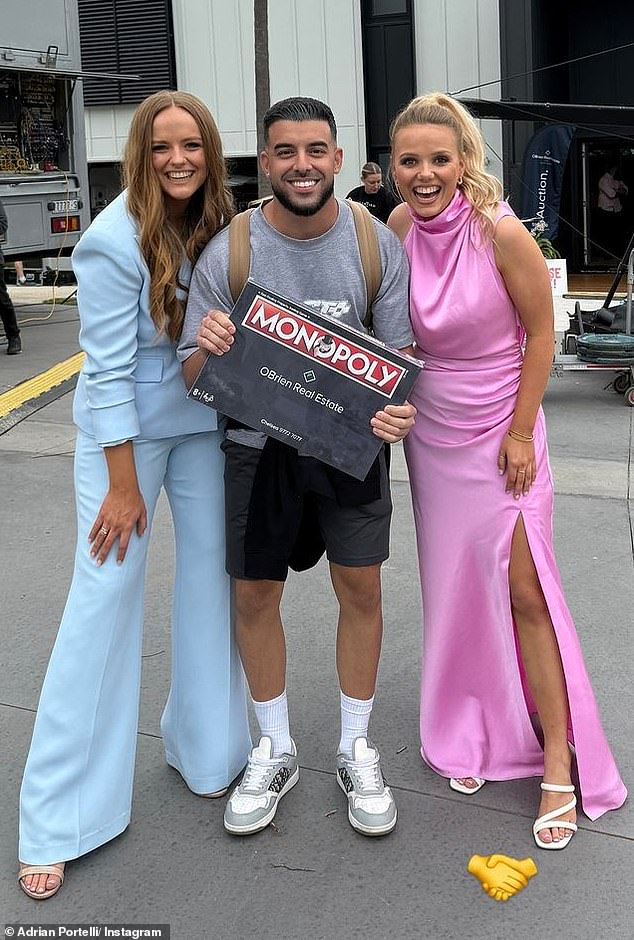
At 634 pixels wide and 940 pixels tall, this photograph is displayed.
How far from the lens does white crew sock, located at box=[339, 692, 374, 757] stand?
3158mm

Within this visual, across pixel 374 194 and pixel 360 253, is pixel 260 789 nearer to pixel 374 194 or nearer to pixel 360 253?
pixel 360 253

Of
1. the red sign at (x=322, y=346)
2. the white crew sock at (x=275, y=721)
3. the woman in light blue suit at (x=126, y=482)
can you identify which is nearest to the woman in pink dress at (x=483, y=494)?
the red sign at (x=322, y=346)

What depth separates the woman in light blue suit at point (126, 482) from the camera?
273 centimetres

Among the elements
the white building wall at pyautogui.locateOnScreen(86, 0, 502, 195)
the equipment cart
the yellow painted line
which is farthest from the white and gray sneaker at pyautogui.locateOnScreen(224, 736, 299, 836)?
the white building wall at pyautogui.locateOnScreen(86, 0, 502, 195)

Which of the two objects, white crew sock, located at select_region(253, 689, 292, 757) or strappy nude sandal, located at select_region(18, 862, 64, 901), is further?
white crew sock, located at select_region(253, 689, 292, 757)

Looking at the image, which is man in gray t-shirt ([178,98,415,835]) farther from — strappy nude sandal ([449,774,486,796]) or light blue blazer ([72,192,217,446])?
strappy nude sandal ([449,774,486,796])

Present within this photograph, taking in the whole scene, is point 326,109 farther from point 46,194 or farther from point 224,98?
point 224,98

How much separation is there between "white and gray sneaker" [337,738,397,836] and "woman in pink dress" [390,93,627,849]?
275 millimetres

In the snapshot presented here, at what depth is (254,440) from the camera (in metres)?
2.91

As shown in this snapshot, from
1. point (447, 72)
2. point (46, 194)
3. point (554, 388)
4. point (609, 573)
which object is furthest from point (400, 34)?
point (609, 573)

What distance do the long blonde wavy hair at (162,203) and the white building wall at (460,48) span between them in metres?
15.0

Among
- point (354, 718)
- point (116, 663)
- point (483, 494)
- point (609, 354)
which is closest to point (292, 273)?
point (483, 494)

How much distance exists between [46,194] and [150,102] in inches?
367

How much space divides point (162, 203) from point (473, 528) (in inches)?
47.8
